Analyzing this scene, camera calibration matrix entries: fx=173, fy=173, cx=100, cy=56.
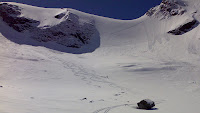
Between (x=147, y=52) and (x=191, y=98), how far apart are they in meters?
19.5

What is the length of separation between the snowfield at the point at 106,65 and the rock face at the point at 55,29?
404 millimetres

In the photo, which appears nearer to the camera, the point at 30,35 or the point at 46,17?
the point at 30,35

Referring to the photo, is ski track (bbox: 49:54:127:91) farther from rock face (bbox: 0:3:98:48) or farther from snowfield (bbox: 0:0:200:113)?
rock face (bbox: 0:3:98:48)

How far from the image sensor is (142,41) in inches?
1538

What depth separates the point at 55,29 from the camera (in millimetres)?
39750

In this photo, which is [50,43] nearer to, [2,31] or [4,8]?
[2,31]

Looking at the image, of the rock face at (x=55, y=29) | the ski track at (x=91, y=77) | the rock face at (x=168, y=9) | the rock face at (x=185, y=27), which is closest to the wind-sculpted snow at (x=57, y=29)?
the rock face at (x=55, y=29)

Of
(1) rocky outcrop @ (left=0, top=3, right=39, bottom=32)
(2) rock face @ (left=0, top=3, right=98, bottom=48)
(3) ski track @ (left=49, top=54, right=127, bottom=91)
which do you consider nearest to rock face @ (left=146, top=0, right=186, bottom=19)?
(2) rock face @ (left=0, top=3, right=98, bottom=48)

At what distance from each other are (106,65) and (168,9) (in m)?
33.8

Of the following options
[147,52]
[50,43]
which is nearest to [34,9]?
[50,43]

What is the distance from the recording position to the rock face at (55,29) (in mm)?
37719

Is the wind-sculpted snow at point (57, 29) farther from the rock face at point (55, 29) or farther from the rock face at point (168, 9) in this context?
the rock face at point (168, 9)

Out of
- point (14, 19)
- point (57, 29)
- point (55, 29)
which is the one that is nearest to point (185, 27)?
point (57, 29)

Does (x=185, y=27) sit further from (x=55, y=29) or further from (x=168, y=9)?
(x=55, y=29)
